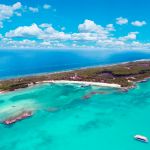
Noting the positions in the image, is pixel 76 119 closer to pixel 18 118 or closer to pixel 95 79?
pixel 18 118

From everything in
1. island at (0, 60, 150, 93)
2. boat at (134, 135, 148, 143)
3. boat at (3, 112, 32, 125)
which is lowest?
boat at (134, 135, 148, 143)

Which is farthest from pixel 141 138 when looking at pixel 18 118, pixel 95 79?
pixel 95 79

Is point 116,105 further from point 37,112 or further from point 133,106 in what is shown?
point 37,112

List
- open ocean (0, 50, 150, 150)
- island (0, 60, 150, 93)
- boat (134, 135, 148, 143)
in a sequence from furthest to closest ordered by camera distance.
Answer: island (0, 60, 150, 93), open ocean (0, 50, 150, 150), boat (134, 135, 148, 143)

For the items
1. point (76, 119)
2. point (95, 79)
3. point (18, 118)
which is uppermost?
point (95, 79)

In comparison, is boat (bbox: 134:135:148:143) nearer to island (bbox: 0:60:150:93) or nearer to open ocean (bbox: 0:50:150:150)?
open ocean (bbox: 0:50:150:150)

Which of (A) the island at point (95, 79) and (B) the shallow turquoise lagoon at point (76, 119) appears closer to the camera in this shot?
(B) the shallow turquoise lagoon at point (76, 119)

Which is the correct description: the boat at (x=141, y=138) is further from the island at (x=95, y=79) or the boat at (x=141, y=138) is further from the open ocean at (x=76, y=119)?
the island at (x=95, y=79)

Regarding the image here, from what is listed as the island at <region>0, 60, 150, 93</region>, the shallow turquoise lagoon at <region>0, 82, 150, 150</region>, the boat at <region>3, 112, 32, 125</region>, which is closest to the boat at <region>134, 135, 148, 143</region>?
the shallow turquoise lagoon at <region>0, 82, 150, 150</region>

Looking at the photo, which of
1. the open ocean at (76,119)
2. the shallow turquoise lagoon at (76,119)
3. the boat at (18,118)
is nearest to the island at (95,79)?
the open ocean at (76,119)
